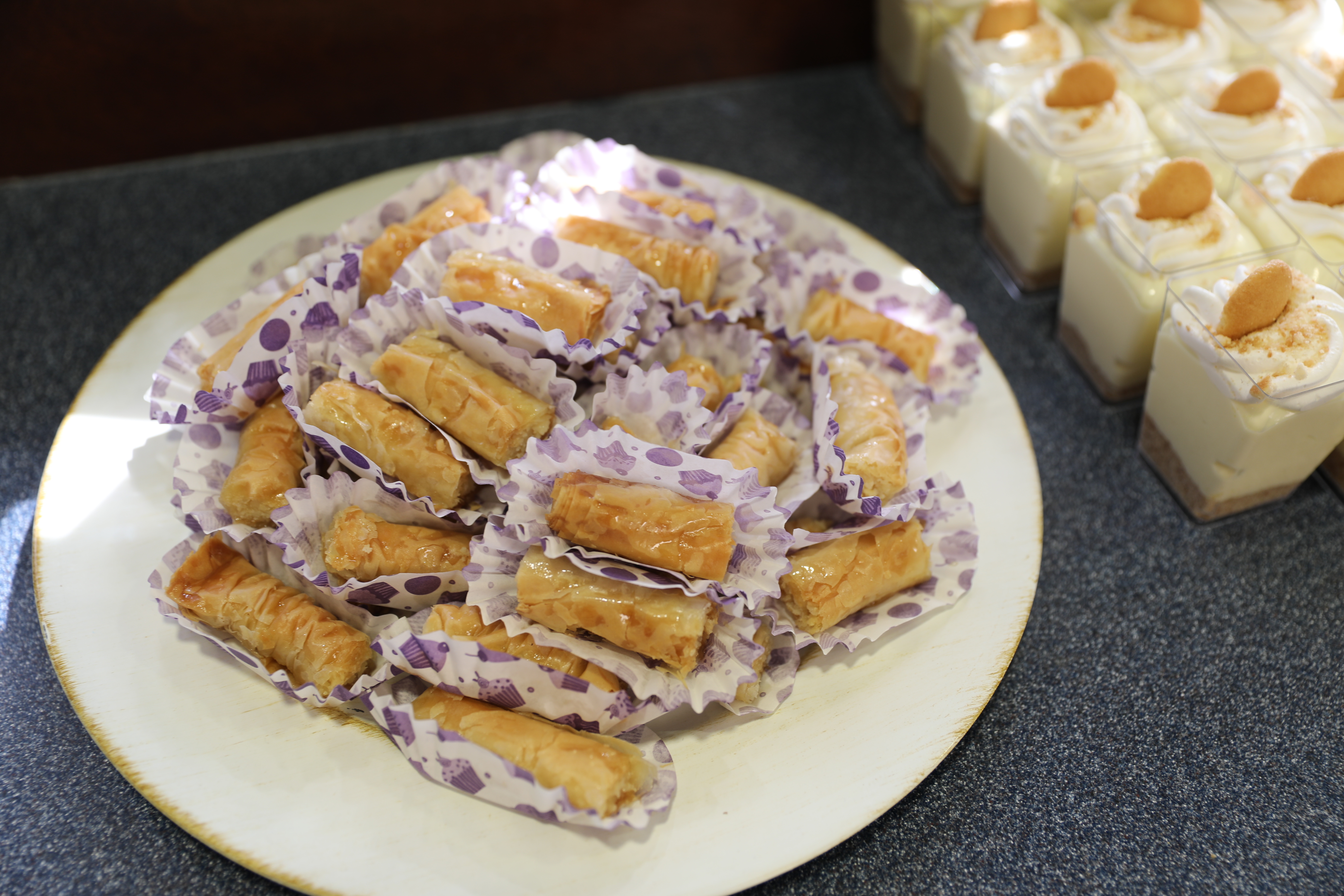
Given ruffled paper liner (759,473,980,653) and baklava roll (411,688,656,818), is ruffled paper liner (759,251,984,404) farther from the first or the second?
baklava roll (411,688,656,818)

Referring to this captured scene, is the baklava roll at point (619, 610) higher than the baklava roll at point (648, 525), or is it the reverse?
the baklava roll at point (648, 525)

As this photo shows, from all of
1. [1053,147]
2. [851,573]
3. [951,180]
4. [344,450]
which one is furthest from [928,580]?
[951,180]

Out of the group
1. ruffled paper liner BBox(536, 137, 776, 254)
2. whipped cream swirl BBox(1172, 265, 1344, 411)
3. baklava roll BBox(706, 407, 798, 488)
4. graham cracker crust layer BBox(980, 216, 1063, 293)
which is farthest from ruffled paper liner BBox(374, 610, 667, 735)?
graham cracker crust layer BBox(980, 216, 1063, 293)

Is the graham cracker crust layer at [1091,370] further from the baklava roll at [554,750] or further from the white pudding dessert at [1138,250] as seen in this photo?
the baklava roll at [554,750]

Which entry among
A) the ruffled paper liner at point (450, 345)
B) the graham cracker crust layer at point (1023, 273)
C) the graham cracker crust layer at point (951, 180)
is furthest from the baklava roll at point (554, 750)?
the graham cracker crust layer at point (951, 180)

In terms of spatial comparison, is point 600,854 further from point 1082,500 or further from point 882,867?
point 1082,500

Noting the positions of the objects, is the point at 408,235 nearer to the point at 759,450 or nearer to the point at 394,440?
the point at 394,440

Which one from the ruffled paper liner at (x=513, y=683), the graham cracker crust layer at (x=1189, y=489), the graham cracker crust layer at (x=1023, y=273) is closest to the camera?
the ruffled paper liner at (x=513, y=683)

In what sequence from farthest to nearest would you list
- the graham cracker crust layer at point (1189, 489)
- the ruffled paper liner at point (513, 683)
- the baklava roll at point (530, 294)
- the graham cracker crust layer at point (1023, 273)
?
1. the graham cracker crust layer at point (1023, 273)
2. the graham cracker crust layer at point (1189, 489)
3. the baklava roll at point (530, 294)
4. the ruffled paper liner at point (513, 683)

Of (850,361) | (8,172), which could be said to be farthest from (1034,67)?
(8,172)
